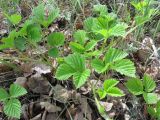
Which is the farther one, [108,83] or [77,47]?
[77,47]

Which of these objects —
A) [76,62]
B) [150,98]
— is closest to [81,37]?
[76,62]

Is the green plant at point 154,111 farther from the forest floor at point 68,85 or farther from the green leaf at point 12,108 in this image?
the green leaf at point 12,108

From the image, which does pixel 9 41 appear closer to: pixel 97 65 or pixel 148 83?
pixel 97 65

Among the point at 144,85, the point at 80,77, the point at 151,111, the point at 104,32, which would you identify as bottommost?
the point at 151,111

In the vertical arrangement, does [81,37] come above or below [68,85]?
above

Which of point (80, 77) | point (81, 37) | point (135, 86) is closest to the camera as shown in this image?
point (80, 77)

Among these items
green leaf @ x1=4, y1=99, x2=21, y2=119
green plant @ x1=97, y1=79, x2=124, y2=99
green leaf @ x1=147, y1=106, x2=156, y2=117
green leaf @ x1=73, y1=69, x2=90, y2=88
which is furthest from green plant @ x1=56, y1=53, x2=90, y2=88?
green leaf @ x1=147, y1=106, x2=156, y2=117

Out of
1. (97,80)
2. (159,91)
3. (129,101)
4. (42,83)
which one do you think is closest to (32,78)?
(42,83)
